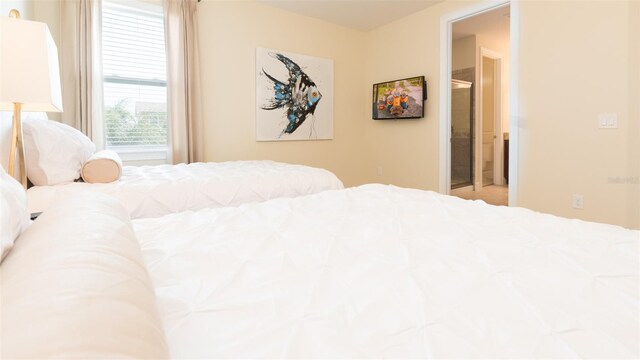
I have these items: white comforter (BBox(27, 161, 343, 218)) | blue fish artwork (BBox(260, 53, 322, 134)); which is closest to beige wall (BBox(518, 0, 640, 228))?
white comforter (BBox(27, 161, 343, 218))

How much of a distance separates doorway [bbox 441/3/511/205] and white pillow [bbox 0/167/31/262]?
5165 mm

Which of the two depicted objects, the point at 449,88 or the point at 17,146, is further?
the point at 449,88

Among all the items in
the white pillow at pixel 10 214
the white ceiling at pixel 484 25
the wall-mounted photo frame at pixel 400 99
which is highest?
the white ceiling at pixel 484 25

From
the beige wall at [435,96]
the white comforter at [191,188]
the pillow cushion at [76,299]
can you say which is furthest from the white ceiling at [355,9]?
the pillow cushion at [76,299]

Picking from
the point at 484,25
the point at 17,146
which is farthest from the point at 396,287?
the point at 484,25

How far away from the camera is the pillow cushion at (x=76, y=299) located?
37cm

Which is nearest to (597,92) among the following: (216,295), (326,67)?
(326,67)

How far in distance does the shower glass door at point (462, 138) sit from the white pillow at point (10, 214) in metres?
5.60

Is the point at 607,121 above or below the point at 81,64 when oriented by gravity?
below

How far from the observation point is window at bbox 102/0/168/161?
3432 millimetres

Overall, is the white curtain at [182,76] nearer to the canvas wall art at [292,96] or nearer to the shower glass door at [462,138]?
the canvas wall art at [292,96]

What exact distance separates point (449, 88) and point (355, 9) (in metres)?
1.47

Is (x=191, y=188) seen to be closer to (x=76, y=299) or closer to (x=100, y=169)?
(x=100, y=169)

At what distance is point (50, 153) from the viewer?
198 centimetres
